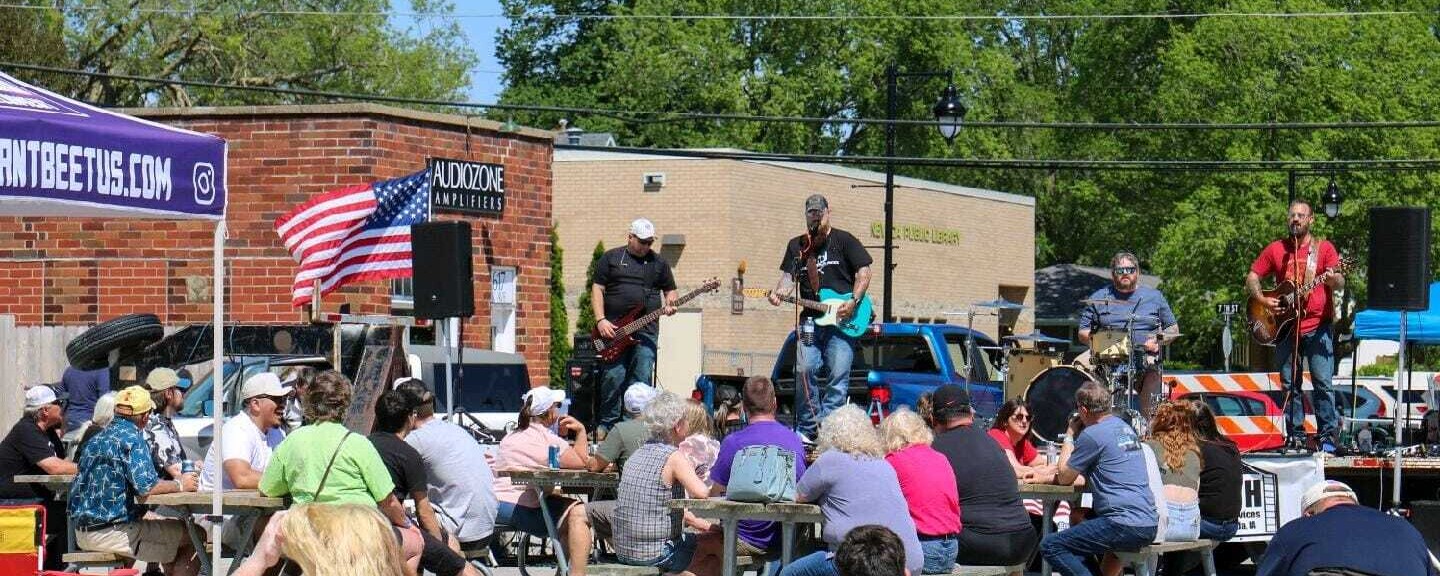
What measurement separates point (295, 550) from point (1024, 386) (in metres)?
12.6

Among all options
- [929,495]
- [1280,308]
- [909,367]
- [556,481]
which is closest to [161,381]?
[556,481]

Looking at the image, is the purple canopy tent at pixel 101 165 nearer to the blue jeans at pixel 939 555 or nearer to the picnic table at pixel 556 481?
the picnic table at pixel 556 481

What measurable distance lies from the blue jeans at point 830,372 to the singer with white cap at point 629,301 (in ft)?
3.93

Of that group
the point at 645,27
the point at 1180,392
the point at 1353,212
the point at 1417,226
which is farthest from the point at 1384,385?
the point at 645,27

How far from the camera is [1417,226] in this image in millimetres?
15211

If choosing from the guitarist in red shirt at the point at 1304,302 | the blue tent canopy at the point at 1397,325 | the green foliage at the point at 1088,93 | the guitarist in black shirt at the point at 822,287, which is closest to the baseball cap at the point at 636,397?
the guitarist in black shirt at the point at 822,287

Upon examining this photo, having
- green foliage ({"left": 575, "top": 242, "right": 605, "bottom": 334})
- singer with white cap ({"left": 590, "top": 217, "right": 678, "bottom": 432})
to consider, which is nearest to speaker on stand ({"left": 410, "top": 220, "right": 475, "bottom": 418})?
singer with white cap ({"left": 590, "top": 217, "right": 678, "bottom": 432})

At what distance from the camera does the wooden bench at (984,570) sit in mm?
10320

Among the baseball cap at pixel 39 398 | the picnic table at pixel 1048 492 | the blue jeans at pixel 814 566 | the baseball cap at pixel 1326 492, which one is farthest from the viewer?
the baseball cap at pixel 39 398

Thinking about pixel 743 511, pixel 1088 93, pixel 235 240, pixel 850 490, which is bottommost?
pixel 743 511

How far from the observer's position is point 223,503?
33.2ft

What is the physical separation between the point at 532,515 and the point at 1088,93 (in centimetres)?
4406

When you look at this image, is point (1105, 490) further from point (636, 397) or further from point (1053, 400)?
point (1053, 400)

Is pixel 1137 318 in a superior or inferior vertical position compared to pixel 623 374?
superior
